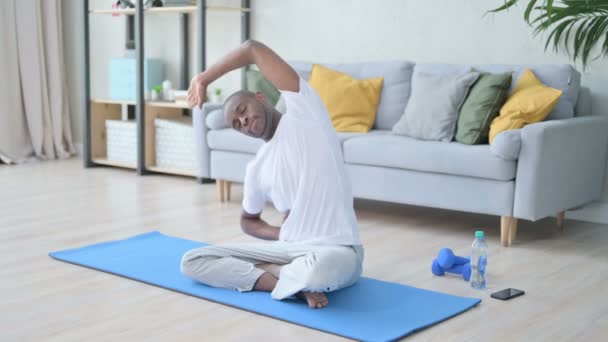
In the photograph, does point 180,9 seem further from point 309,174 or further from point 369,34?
point 309,174

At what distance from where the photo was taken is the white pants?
280cm

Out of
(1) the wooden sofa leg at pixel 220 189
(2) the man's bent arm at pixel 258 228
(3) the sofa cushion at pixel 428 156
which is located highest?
(3) the sofa cushion at pixel 428 156

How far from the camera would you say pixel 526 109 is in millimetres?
3982

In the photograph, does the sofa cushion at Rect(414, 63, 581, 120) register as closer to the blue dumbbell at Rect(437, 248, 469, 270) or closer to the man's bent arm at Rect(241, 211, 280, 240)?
the blue dumbbell at Rect(437, 248, 469, 270)

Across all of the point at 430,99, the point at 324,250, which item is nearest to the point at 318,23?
the point at 430,99

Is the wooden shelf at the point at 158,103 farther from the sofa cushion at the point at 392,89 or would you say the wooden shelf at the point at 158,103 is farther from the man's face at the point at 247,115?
the man's face at the point at 247,115

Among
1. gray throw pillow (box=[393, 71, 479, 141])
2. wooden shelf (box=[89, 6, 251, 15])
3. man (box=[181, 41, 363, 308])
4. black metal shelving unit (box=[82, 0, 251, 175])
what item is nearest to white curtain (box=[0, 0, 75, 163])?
black metal shelving unit (box=[82, 0, 251, 175])

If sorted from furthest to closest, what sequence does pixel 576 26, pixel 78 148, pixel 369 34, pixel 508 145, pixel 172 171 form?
pixel 78 148, pixel 172 171, pixel 369 34, pixel 576 26, pixel 508 145

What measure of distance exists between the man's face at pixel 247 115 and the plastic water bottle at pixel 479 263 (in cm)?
95

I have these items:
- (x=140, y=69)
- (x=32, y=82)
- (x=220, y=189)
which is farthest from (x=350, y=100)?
(x=32, y=82)

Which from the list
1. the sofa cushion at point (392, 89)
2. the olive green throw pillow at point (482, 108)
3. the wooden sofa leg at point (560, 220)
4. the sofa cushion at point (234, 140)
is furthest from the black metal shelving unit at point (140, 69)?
the wooden sofa leg at point (560, 220)

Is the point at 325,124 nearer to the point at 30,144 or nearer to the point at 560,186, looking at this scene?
the point at 560,186

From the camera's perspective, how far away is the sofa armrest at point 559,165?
375 cm

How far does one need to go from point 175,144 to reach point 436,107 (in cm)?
215
